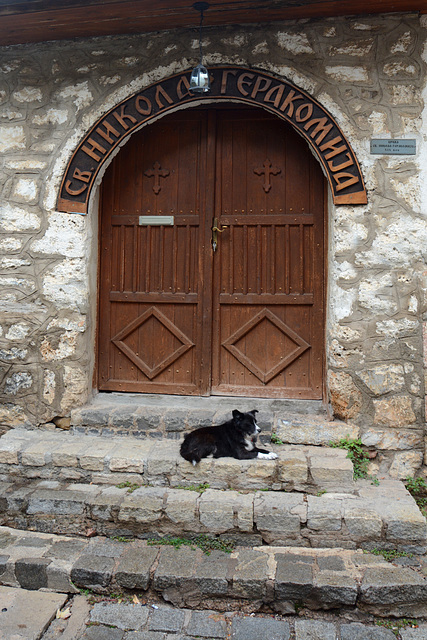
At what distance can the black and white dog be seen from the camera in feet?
11.5

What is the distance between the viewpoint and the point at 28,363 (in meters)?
4.25

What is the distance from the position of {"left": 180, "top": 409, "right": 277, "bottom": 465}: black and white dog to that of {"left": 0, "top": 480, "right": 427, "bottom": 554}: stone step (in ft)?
0.80

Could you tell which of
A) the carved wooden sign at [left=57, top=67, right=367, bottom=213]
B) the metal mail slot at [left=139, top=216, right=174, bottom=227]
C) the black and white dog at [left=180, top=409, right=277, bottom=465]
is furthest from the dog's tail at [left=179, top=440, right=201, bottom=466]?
the carved wooden sign at [left=57, top=67, right=367, bottom=213]

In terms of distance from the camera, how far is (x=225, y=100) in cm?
409

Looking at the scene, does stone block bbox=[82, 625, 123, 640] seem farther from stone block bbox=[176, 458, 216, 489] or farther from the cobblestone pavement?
stone block bbox=[176, 458, 216, 489]

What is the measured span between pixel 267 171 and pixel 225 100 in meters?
0.67

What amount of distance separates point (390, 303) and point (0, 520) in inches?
123

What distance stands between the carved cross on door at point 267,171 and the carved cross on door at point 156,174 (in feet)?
2.65

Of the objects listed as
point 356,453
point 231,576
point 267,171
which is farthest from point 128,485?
point 267,171

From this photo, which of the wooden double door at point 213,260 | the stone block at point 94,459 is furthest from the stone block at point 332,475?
the stone block at point 94,459

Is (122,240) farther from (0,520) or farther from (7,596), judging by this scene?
(7,596)

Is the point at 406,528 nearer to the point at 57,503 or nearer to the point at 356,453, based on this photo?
the point at 356,453

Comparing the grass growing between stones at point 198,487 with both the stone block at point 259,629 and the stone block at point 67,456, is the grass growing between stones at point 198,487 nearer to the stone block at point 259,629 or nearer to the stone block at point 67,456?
the stone block at point 67,456

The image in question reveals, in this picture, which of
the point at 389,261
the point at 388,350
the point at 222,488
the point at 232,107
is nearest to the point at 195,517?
the point at 222,488
